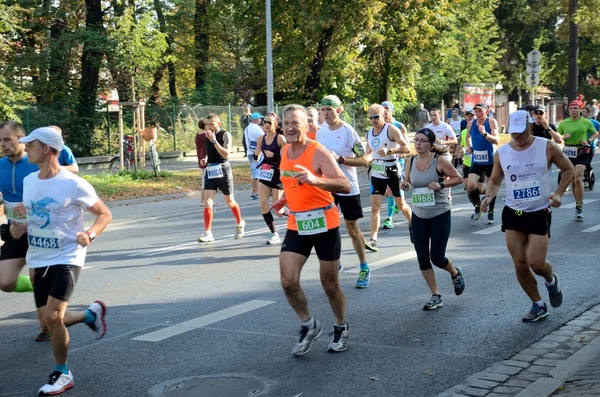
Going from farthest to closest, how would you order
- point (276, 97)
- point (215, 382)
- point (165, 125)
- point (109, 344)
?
point (276, 97), point (165, 125), point (109, 344), point (215, 382)

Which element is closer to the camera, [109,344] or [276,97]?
[109,344]

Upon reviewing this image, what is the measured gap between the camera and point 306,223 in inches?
248

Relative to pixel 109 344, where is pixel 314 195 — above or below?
above

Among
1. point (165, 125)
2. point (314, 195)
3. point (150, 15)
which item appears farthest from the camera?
point (165, 125)

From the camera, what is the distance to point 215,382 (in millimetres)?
5797

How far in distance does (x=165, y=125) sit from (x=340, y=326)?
86.5 feet

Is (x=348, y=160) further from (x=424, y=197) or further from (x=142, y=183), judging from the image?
(x=142, y=183)

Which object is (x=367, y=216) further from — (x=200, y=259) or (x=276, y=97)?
(x=276, y=97)

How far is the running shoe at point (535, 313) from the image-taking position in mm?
7367

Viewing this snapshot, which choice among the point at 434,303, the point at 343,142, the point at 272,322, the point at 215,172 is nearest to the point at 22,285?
the point at 272,322

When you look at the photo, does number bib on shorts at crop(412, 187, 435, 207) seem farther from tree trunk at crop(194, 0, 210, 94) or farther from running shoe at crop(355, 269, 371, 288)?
tree trunk at crop(194, 0, 210, 94)

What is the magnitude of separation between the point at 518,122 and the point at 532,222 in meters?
0.85

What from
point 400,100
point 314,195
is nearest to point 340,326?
point 314,195

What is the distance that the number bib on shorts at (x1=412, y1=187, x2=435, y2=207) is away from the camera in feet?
25.8
